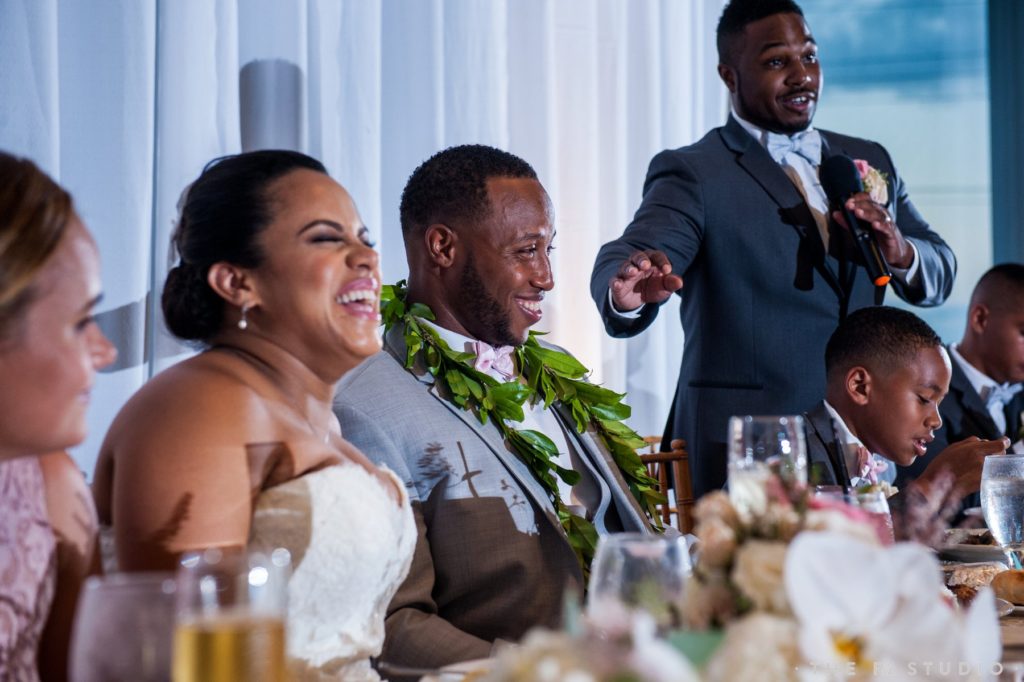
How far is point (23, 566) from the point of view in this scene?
101 cm

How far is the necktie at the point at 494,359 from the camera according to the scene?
199 centimetres

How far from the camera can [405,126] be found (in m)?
2.64

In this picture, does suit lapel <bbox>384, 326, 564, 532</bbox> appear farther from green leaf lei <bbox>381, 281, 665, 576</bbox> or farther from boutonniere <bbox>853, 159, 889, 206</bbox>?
boutonniere <bbox>853, 159, 889, 206</bbox>

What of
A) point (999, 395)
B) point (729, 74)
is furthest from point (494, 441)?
point (999, 395)

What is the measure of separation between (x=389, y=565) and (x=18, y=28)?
1.05 m

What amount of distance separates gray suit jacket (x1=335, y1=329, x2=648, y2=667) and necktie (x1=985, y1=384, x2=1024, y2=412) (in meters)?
2.01

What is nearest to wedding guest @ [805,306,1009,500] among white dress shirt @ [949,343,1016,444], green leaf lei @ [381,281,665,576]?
→ green leaf lei @ [381,281,665,576]

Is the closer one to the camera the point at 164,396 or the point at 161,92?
the point at 164,396

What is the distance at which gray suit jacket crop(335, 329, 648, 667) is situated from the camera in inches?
66.9

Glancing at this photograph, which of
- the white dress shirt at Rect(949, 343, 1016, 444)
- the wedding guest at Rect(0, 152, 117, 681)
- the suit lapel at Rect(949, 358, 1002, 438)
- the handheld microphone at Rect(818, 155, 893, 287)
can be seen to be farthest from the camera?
the white dress shirt at Rect(949, 343, 1016, 444)

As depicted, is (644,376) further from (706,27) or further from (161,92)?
(161,92)

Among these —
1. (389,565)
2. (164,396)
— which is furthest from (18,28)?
(389,565)

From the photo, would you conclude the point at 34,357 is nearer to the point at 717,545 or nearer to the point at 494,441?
the point at 717,545

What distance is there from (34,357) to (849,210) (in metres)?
1.96
